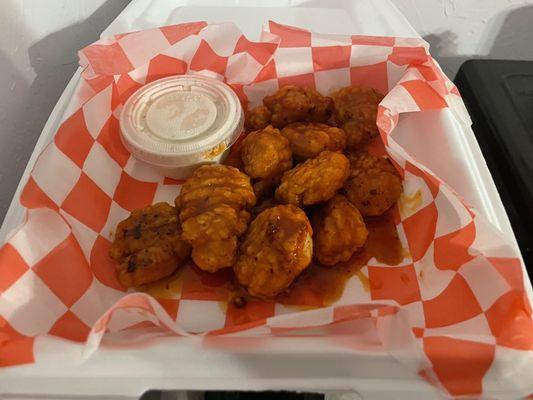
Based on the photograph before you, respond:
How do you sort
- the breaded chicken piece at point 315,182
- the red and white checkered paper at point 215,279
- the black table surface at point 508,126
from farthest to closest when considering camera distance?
the black table surface at point 508,126
the breaded chicken piece at point 315,182
the red and white checkered paper at point 215,279

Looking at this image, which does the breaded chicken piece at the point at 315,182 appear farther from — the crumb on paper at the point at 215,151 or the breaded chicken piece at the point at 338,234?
the crumb on paper at the point at 215,151

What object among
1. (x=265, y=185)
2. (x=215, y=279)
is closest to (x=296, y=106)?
(x=265, y=185)

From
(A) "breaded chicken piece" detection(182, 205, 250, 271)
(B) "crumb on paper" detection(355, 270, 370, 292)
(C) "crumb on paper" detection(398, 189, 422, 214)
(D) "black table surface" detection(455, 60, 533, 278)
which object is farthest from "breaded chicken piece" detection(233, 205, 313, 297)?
(D) "black table surface" detection(455, 60, 533, 278)

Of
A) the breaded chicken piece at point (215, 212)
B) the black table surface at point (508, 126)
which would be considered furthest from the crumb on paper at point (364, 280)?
the black table surface at point (508, 126)

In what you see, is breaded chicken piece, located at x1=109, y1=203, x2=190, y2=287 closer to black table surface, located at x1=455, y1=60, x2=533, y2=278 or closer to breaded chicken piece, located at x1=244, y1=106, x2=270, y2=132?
breaded chicken piece, located at x1=244, y1=106, x2=270, y2=132

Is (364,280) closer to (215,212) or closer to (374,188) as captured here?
(374,188)

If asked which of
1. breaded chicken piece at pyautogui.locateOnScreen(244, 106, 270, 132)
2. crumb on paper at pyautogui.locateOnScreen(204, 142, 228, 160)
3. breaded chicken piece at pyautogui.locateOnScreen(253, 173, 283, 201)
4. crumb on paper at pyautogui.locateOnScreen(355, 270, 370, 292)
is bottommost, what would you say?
crumb on paper at pyautogui.locateOnScreen(355, 270, 370, 292)

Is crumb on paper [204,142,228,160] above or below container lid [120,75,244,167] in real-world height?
below
